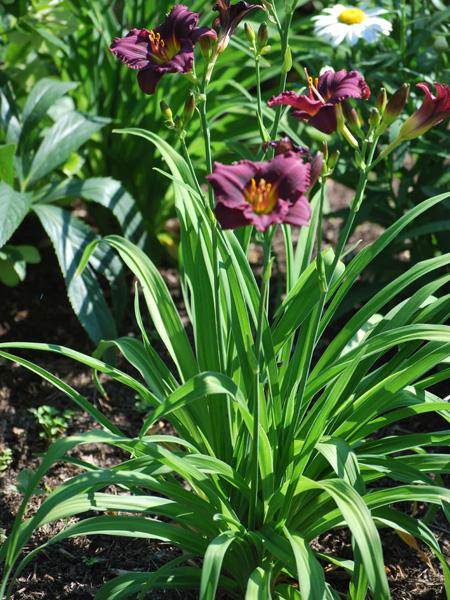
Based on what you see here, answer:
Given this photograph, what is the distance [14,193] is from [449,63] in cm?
144

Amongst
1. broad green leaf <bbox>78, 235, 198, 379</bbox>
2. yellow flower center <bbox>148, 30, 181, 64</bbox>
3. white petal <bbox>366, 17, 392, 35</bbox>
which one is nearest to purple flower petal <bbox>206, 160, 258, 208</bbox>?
yellow flower center <bbox>148, 30, 181, 64</bbox>

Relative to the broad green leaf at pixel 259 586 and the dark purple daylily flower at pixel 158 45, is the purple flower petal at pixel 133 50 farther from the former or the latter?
the broad green leaf at pixel 259 586

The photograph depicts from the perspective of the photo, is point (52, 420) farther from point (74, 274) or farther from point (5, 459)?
point (74, 274)

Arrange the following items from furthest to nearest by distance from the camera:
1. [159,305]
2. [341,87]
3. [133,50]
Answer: [159,305], [133,50], [341,87]

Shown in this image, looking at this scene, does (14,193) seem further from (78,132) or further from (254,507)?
(254,507)

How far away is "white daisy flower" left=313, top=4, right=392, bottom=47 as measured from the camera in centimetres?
233

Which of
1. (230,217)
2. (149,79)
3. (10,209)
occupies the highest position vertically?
(149,79)

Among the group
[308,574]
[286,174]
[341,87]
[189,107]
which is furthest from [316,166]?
[308,574]

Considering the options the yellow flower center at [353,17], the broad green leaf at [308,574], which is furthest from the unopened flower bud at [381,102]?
the yellow flower center at [353,17]

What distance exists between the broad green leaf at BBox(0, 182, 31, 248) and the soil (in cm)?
50

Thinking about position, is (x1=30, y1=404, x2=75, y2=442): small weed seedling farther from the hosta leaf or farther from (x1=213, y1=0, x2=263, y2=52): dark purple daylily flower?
(x1=213, y1=0, x2=263, y2=52): dark purple daylily flower

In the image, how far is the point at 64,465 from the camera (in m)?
2.28

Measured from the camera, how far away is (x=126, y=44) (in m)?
1.57

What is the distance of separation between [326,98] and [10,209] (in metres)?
1.22
